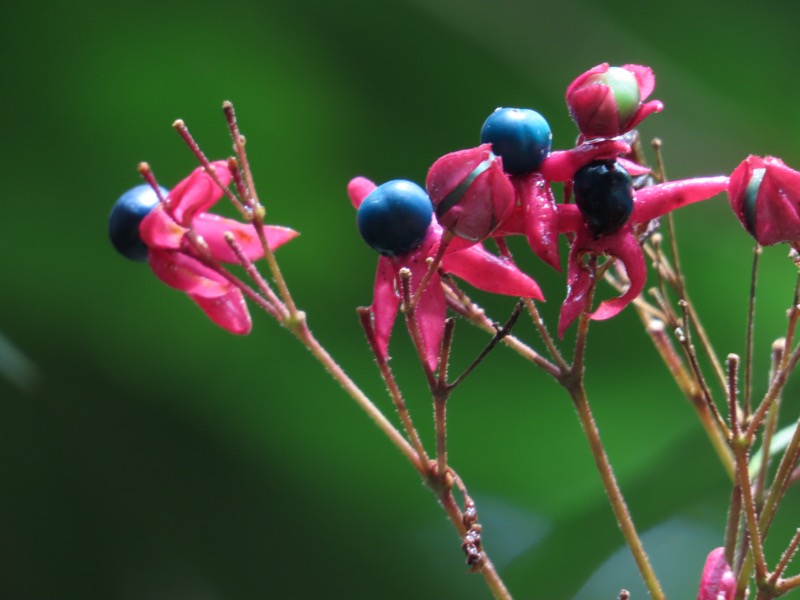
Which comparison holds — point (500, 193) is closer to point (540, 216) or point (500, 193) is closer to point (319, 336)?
point (540, 216)

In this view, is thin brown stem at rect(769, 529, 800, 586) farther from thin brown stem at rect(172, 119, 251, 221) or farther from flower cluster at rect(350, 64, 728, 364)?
thin brown stem at rect(172, 119, 251, 221)

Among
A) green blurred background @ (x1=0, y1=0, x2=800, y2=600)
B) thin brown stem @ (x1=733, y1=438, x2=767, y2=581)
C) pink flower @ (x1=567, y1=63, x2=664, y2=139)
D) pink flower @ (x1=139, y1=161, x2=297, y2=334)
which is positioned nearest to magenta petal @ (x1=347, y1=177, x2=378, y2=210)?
pink flower @ (x1=139, y1=161, x2=297, y2=334)

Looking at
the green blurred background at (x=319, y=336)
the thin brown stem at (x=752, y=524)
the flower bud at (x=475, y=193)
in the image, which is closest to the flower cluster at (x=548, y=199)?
the flower bud at (x=475, y=193)

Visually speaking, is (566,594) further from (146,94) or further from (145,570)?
(146,94)

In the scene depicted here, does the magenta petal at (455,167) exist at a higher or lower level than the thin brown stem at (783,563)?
higher

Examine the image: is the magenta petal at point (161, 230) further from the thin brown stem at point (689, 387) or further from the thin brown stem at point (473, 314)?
the thin brown stem at point (689, 387)

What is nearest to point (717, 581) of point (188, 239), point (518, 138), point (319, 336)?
point (518, 138)
